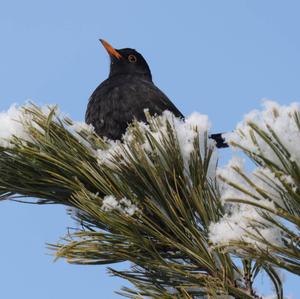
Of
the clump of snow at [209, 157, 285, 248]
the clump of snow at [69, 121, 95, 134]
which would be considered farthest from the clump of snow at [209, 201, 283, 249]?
the clump of snow at [69, 121, 95, 134]

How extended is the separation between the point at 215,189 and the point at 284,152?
1.79 feet

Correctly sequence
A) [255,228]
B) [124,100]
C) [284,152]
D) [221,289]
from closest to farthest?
[284,152] < [255,228] < [221,289] < [124,100]

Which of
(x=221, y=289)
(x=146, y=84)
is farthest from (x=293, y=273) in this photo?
(x=146, y=84)

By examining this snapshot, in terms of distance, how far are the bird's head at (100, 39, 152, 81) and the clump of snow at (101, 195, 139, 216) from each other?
417cm

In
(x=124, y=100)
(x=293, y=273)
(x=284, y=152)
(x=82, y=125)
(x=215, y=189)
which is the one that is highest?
(x=124, y=100)

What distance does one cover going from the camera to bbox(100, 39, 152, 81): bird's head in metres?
6.24

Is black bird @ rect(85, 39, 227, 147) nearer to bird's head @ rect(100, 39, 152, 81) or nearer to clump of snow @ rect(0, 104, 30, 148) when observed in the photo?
bird's head @ rect(100, 39, 152, 81)

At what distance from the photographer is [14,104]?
2.44 metres

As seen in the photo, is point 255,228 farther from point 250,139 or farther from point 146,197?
point 146,197

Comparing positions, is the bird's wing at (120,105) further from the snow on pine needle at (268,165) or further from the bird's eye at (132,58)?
the snow on pine needle at (268,165)

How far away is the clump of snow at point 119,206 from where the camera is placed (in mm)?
1917

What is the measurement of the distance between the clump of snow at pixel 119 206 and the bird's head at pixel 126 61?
13.7 ft

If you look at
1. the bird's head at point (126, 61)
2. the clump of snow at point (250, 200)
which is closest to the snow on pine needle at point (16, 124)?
the clump of snow at point (250, 200)

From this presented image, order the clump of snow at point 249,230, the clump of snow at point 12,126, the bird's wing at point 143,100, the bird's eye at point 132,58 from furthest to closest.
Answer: the bird's eye at point 132,58
the bird's wing at point 143,100
the clump of snow at point 12,126
the clump of snow at point 249,230
